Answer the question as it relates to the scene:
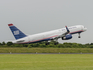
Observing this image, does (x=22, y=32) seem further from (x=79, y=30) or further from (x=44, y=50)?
(x=79, y=30)

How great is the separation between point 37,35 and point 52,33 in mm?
6878

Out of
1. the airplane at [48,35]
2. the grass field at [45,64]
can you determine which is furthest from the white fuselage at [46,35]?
the grass field at [45,64]

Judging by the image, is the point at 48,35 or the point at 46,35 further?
the point at 48,35

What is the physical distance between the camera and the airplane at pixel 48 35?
9469 centimetres

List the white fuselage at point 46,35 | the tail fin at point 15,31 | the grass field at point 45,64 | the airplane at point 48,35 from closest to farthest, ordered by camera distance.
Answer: the grass field at point 45,64, the white fuselage at point 46,35, the airplane at point 48,35, the tail fin at point 15,31

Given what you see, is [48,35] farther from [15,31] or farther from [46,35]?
[15,31]

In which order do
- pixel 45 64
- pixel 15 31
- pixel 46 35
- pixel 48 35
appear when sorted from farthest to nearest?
pixel 15 31, pixel 48 35, pixel 46 35, pixel 45 64

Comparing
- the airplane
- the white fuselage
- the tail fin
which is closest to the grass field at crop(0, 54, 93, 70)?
the white fuselage

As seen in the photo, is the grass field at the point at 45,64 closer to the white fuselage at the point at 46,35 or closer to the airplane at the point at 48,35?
the white fuselage at the point at 46,35

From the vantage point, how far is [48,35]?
9594cm

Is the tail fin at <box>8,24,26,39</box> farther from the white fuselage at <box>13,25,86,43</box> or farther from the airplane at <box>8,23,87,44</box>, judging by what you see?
the white fuselage at <box>13,25,86,43</box>

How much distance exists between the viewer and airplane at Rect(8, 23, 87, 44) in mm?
94688

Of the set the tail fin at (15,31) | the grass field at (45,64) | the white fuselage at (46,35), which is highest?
the tail fin at (15,31)

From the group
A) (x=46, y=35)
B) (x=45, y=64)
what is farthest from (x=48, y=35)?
(x=45, y=64)
